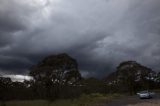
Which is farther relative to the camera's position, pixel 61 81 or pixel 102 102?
pixel 61 81

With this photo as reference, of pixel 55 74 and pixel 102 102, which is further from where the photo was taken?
pixel 55 74

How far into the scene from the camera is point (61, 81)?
71.1 m

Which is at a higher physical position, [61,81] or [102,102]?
[61,81]

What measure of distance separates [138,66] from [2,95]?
37559mm

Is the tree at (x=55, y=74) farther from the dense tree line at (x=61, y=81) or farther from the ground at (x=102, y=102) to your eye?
the ground at (x=102, y=102)

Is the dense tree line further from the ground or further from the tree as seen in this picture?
the ground

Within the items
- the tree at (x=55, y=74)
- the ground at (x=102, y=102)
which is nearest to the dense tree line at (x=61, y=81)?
the tree at (x=55, y=74)

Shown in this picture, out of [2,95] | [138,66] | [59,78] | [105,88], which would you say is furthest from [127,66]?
[2,95]

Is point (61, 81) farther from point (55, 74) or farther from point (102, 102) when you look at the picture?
point (102, 102)

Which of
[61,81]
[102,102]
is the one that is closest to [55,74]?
[61,81]

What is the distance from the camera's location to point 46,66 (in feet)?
233

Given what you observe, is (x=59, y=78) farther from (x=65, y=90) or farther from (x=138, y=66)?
(x=138, y=66)

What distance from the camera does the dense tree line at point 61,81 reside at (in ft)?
231

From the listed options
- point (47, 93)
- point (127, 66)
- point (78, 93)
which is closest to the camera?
point (47, 93)
